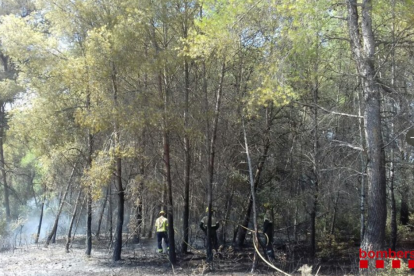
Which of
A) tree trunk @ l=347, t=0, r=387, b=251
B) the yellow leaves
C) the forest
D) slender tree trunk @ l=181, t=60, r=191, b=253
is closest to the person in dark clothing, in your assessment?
the forest

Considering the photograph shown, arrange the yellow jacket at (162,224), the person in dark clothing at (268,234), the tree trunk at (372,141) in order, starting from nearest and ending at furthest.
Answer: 1. the tree trunk at (372,141)
2. the person in dark clothing at (268,234)
3. the yellow jacket at (162,224)

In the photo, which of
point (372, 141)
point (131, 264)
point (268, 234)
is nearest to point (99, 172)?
point (131, 264)

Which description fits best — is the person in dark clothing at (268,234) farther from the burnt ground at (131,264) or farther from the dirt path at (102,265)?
the dirt path at (102,265)

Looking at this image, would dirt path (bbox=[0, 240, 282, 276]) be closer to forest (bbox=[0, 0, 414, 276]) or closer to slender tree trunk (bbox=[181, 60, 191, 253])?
forest (bbox=[0, 0, 414, 276])

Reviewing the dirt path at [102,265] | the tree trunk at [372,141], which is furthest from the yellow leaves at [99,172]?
the tree trunk at [372,141]

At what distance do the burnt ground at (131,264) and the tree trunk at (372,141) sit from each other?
10.4 feet

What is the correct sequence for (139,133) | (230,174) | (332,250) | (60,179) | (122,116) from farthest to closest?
(60,179), (332,250), (230,174), (139,133), (122,116)

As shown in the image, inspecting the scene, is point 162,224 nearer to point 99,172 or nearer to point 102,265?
point 102,265

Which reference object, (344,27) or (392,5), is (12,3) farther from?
(392,5)

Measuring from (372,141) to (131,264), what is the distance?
8.08 meters

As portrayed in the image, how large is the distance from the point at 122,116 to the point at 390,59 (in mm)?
7943

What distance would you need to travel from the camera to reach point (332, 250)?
14742 mm

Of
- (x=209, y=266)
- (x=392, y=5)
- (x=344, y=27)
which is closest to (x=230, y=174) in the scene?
(x=209, y=266)

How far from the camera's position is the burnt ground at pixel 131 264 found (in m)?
11.1
